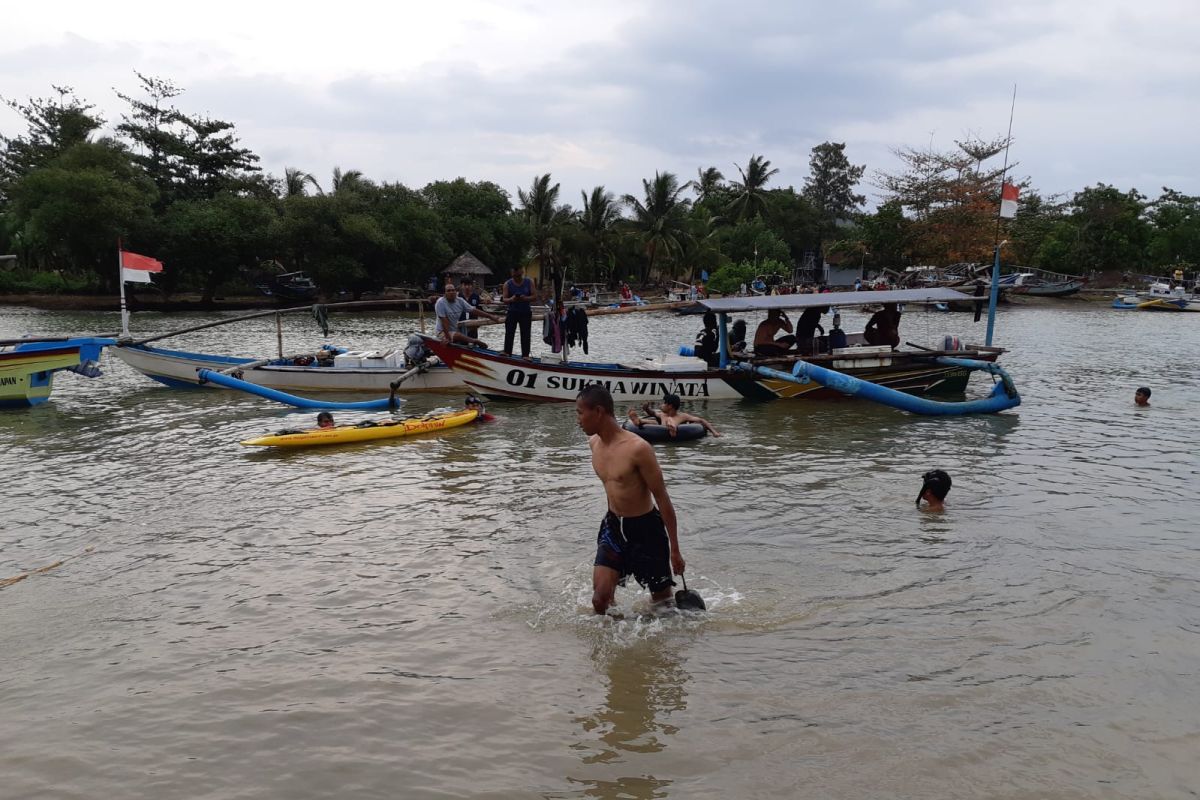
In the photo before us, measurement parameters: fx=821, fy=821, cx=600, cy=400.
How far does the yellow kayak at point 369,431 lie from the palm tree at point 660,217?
147ft

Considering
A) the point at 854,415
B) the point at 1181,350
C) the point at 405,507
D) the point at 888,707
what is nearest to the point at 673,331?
the point at 1181,350

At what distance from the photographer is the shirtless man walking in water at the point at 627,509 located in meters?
5.36

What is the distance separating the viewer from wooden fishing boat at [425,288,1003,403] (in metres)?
16.1

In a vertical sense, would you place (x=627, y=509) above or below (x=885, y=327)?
below

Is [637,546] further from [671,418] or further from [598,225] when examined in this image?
[598,225]

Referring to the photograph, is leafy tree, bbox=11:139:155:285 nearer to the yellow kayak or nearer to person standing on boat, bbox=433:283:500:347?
person standing on boat, bbox=433:283:500:347

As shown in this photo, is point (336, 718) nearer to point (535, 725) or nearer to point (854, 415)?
point (535, 725)

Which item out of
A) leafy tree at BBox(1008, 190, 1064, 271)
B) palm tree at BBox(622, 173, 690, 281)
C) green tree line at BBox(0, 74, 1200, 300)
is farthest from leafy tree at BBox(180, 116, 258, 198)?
leafy tree at BBox(1008, 190, 1064, 271)

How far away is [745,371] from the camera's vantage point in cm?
1655

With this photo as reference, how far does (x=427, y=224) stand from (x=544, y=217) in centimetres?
1054

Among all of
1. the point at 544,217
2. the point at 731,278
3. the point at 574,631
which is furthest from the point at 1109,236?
the point at 574,631

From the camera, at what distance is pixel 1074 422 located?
612 inches

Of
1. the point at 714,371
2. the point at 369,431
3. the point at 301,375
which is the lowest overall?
the point at 369,431

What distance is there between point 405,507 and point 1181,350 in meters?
30.5
